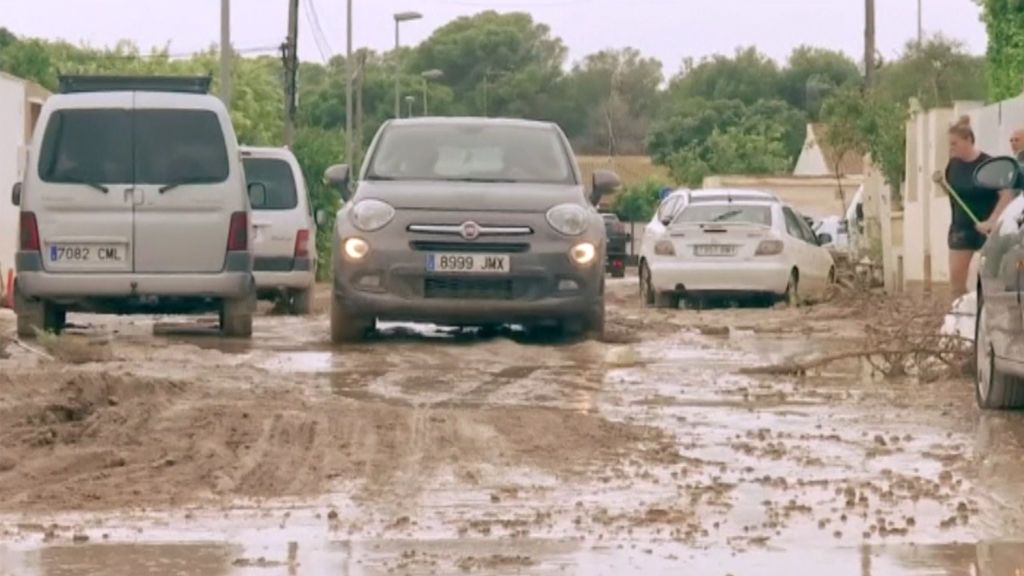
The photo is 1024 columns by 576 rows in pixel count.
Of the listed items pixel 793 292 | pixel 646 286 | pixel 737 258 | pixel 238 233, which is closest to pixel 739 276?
pixel 737 258

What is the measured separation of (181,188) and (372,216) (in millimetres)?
1616

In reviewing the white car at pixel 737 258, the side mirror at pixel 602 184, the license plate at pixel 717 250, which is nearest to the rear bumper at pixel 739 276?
the white car at pixel 737 258

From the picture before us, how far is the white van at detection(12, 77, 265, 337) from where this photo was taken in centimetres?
1641

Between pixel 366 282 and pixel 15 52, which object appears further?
pixel 15 52

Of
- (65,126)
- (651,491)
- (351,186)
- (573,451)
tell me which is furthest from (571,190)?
(651,491)

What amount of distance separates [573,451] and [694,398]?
257cm

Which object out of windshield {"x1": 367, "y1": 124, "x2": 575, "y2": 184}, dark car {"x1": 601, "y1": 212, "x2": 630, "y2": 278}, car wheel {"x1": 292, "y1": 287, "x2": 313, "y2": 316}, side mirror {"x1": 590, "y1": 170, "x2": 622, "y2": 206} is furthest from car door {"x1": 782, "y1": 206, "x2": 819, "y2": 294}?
dark car {"x1": 601, "y1": 212, "x2": 630, "y2": 278}

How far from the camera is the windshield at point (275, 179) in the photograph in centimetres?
2297

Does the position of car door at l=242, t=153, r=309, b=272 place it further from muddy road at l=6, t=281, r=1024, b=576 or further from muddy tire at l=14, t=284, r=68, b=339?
muddy road at l=6, t=281, r=1024, b=576

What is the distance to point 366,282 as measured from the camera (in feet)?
51.9

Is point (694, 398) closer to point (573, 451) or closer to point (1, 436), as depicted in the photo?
point (573, 451)

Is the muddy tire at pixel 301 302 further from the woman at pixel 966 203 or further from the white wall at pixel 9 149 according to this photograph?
the white wall at pixel 9 149

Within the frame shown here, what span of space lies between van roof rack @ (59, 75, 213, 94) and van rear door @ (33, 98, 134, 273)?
1.29m

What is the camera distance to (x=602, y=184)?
57.4ft
